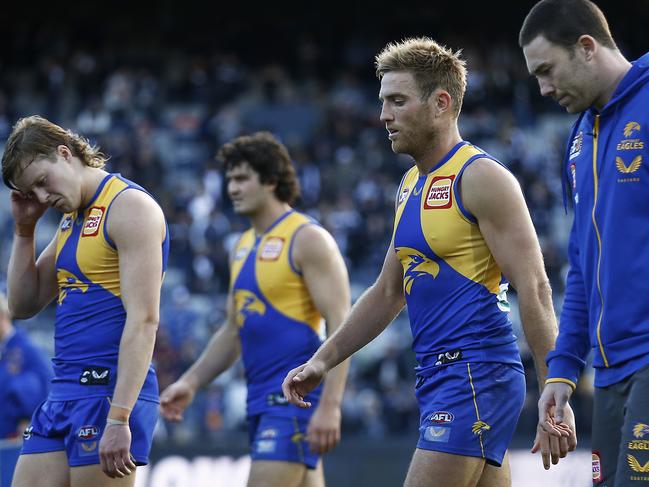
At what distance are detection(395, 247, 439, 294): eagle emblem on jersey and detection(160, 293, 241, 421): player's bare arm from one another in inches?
89.6

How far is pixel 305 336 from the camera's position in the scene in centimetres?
655

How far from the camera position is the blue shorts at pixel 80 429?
190 inches

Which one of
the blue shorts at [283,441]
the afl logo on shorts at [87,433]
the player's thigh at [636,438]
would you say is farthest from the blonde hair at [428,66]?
the blue shorts at [283,441]

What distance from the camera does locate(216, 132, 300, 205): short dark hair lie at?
7.00 metres

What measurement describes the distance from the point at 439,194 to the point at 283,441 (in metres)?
2.24

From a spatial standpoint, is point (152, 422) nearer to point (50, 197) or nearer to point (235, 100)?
point (50, 197)

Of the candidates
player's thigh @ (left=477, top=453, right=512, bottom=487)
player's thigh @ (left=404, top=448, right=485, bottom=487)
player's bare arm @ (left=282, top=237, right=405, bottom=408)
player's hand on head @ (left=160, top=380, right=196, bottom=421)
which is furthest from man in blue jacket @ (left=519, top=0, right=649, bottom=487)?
player's hand on head @ (left=160, top=380, right=196, bottom=421)

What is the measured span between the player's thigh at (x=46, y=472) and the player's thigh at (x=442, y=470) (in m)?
1.55


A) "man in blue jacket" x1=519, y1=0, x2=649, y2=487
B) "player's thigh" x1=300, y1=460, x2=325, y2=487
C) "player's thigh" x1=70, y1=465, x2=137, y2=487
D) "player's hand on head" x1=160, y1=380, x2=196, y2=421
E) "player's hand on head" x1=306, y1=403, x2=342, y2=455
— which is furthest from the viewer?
"player's hand on head" x1=160, y1=380, x2=196, y2=421

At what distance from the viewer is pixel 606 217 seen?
387cm

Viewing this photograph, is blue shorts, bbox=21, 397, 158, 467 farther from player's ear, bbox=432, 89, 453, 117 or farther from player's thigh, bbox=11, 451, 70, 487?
player's ear, bbox=432, 89, 453, 117

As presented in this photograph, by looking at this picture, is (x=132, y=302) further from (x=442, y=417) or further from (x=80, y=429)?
(x=442, y=417)

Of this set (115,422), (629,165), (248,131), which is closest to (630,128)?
(629,165)

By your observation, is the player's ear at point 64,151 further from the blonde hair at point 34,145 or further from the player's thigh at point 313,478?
the player's thigh at point 313,478
